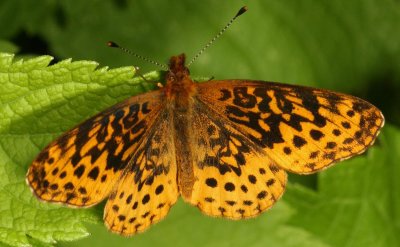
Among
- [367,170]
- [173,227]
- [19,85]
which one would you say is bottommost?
[173,227]

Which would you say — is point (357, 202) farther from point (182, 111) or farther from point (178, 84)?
point (178, 84)

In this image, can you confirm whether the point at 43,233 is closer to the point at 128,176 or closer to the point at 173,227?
the point at 128,176

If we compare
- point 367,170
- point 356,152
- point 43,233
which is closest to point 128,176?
point 43,233

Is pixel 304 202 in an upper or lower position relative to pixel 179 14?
lower

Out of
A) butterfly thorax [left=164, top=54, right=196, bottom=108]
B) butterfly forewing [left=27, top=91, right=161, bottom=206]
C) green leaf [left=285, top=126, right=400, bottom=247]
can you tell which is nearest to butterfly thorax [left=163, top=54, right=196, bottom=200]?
butterfly thorax [left=164, top=54, right=196, bottom=108]

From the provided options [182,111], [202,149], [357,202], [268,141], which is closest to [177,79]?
[182,111]

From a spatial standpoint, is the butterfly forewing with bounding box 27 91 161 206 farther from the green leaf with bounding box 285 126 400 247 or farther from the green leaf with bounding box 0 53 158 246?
the green leaf with bounding box 285 126 400 247
